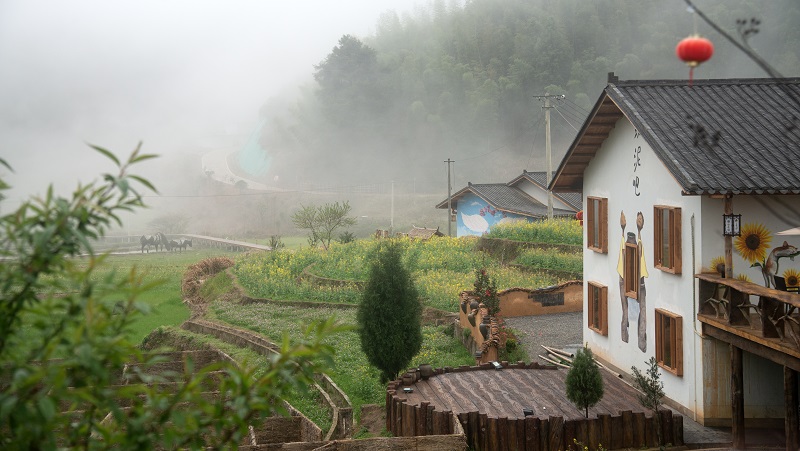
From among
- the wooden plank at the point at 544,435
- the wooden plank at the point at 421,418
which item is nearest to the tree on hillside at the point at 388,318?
the wooden plank at the point at 421,418

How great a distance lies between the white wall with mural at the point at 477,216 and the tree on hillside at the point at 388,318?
3228cm

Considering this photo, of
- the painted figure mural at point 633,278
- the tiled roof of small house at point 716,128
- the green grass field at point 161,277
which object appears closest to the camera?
the tiled roof of small house at point 716,128

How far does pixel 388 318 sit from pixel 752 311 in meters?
6.87

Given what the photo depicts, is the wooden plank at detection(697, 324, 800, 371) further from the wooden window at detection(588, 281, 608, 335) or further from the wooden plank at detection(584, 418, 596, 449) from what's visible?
the wooden window at detection(588, 281, 608, 335)

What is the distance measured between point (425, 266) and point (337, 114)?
69.3m

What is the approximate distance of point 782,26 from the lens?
96.9m

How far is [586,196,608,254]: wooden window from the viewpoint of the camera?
64.6ft

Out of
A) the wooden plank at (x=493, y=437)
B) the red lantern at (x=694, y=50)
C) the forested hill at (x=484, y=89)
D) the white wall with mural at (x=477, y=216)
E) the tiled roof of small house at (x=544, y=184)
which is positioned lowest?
the wooden plank at (x=493, y=437)

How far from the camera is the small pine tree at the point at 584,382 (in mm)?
13758

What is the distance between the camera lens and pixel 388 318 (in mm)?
18109

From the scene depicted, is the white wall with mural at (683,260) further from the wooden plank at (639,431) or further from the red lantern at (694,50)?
the red lantern at (694,50)

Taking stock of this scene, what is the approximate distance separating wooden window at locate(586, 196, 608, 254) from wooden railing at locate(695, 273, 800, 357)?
5116mm

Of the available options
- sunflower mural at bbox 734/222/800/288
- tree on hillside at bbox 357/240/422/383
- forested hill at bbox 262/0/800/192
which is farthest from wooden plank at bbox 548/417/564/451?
forested hill at bbox 262/0/800/192

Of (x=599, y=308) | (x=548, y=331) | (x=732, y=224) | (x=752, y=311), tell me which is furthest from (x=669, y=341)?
(x=548, y=331)
